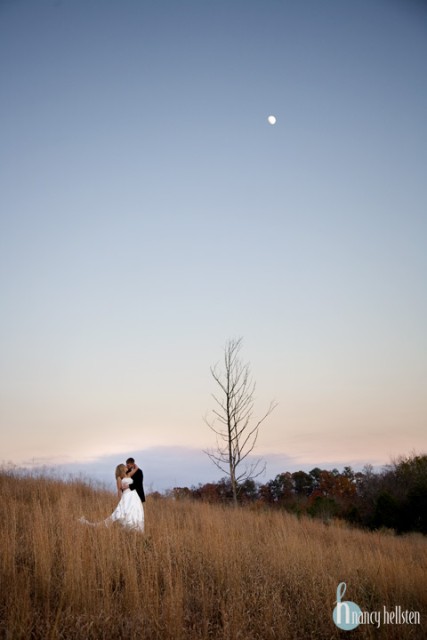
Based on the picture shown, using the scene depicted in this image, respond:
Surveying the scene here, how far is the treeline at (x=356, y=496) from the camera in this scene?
23.8 meters

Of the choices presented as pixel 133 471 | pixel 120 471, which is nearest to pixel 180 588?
pixel 120 471

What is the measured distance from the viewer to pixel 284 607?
19.1ft

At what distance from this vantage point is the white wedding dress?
30.4 ft

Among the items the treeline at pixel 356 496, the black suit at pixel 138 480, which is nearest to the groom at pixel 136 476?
the black suit at pixel 138 480

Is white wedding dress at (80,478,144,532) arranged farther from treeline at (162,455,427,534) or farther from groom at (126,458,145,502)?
treeline at (162,455,427,534)

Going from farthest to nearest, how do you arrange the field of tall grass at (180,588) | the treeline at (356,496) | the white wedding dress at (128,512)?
the treeline at (356,496) < the white wedding dress at (128,512) < the field of tall grass at (180,588)

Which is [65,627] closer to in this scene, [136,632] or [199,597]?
[136,632]

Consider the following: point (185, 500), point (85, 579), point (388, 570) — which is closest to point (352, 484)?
point (185, 500)

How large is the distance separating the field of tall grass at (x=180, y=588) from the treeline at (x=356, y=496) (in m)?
10.1

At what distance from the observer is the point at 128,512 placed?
984 centimetres

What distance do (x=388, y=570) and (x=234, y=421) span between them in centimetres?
943

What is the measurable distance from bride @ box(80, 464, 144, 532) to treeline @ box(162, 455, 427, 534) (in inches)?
306

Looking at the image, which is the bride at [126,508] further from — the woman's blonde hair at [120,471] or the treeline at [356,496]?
the treeline at [356,496]

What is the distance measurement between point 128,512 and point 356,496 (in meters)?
36.4
